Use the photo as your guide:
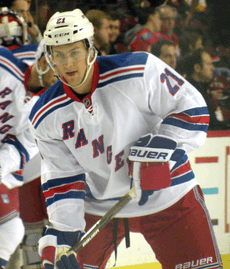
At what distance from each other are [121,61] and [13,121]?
961mm

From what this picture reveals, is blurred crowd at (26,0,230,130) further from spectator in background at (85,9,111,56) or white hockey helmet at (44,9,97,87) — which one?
white hockey helmet at (44,9,97,87)

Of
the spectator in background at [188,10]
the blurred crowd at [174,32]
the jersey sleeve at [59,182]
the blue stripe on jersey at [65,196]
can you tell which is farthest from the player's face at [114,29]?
the blue stripe on jersey at [65,196]

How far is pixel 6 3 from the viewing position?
2.45m

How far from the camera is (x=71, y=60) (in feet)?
4.49

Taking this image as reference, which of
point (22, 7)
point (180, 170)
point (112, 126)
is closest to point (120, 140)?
point (112, 126)

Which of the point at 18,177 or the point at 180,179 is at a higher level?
the point at 180,179

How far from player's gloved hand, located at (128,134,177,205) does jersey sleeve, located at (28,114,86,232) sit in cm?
27

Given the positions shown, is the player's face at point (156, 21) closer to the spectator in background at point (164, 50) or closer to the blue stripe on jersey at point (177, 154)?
the spectator in background at point (164, 50)

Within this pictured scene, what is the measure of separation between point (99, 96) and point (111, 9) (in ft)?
3.62

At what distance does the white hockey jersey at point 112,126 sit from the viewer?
1.44 m

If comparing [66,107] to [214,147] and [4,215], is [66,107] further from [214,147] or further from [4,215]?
[214,147]

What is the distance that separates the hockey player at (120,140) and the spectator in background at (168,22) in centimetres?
106

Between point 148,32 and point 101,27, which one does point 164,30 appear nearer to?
point 148,32

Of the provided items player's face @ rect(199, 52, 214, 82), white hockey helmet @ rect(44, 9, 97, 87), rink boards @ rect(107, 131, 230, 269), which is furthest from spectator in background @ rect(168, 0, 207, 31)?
white hockey helmet @ rect(44, 9, 97, 87)
